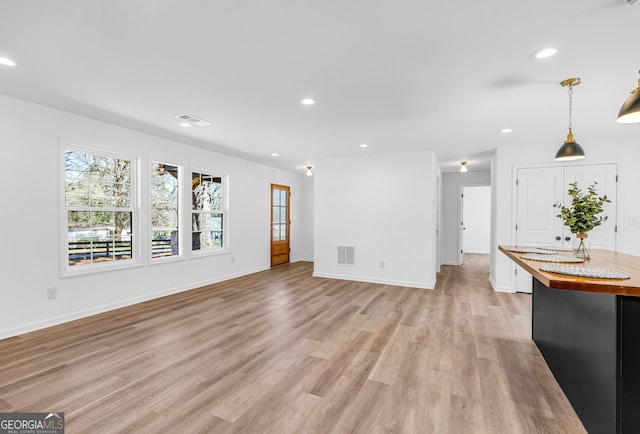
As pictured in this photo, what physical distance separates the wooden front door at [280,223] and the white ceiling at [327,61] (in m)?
3.91

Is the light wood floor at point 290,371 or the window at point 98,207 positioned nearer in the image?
the light wood floor at point 290,371

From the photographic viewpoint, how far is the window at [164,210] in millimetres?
4844

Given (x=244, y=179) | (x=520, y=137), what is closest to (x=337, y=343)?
(x=520, y=137)

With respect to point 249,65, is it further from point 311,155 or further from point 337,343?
point 311,155

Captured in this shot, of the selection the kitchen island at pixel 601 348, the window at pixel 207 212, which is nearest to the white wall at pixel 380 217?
the window at pixel 207 212

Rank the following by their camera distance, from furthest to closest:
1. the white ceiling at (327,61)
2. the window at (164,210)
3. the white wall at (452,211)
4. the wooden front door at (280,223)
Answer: the white wall at (452,211) → the wooden front door at (280,223) → the window at (164,210) → the white ceiling at (327,61)

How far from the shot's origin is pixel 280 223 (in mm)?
8172

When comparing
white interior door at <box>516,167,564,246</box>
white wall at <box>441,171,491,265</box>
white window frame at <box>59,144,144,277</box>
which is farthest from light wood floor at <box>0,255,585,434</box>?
white wall at <box>441,171,491,265</box>

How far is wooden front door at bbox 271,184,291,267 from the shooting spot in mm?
7806

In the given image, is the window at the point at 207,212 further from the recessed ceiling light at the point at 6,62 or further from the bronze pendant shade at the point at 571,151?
the bronze pendant shade at the point at 571,151

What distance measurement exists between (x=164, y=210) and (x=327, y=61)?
4.00 meters

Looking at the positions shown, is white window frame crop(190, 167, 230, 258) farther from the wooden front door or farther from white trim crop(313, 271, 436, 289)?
white trim crop(313, 271, 436, 289)

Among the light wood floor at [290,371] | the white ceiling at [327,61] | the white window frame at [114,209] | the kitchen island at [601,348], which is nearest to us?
the kitchen island at [601,348]

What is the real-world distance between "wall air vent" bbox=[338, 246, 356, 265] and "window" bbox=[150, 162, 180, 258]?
317 centimetres
